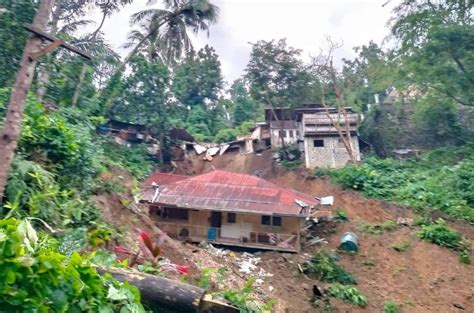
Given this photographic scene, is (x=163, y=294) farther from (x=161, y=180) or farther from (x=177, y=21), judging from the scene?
(x=177, y=21)

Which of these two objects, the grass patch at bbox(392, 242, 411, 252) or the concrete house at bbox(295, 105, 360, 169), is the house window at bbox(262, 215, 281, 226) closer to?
the grass patch at bbox(392, 242, 411, 252)

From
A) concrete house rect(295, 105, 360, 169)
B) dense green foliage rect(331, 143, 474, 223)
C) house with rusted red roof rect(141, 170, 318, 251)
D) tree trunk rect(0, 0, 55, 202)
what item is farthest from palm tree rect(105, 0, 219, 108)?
tree trunk rect(0, 0, 55, 202)

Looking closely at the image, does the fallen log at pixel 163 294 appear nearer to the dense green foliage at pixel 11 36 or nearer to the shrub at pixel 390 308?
the dense green foliage at pixel 11 36

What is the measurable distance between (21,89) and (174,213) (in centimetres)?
1234

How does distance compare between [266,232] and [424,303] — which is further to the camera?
[266,232]

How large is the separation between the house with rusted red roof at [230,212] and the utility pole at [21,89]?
10724 mm

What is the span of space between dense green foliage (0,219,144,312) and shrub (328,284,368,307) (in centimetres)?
1133

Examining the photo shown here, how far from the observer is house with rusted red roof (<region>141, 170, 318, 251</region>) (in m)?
15.7

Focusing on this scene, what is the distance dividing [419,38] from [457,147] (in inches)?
313

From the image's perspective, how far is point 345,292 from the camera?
13.0 m

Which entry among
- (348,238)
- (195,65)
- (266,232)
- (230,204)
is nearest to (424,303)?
(348,238)

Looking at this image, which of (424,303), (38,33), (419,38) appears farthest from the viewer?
(419,38)

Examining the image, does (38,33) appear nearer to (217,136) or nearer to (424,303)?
(424,303)

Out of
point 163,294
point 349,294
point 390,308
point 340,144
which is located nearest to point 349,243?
point 349,294
